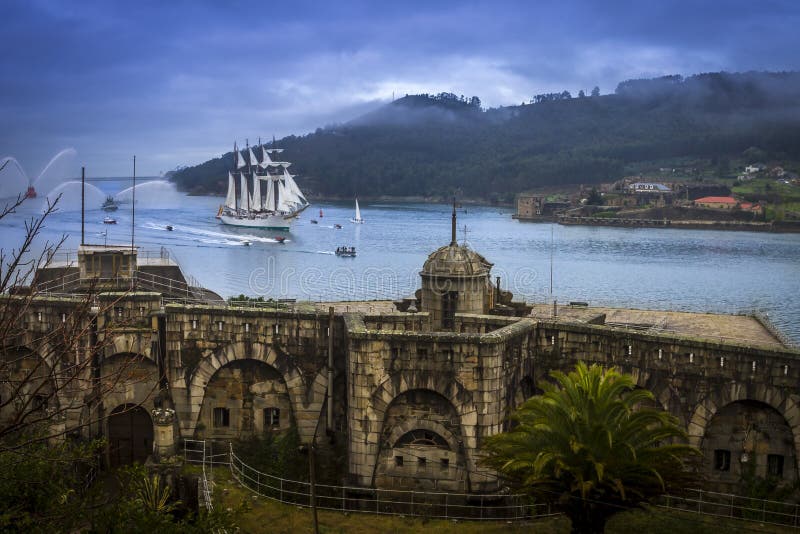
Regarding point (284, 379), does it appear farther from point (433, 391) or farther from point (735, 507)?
point (735, 507)

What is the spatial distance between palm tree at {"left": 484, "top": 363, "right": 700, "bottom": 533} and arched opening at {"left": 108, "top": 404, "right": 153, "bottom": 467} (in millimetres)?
16118

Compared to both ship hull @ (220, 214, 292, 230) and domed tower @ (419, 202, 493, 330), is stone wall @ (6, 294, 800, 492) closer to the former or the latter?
domed tower @ (419, 202, 493, 330)

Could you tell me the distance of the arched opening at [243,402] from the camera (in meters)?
32.5

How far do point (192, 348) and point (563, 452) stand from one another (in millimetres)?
15450

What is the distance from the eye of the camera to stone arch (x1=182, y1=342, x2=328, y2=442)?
32031mm

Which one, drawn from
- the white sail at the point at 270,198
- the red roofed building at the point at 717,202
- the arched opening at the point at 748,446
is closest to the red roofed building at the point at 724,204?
the red roofed building at the point at 717,202

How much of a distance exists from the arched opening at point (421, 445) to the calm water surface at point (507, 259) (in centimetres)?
3348

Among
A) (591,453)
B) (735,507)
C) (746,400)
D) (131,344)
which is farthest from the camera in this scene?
(131,344)

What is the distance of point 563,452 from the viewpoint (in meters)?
22.8

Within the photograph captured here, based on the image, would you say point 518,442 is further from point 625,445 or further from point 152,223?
point 152,223

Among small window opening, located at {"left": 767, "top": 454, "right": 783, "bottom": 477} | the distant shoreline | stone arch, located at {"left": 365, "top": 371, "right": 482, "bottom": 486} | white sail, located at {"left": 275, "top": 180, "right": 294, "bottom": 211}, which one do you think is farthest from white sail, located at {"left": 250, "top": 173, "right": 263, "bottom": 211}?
small window opening, located at {"left": 767, "top": 454, "right": 783, "bottom": 477}

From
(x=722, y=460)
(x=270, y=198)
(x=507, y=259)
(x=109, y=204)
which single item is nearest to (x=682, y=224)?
(x=507, y=259)

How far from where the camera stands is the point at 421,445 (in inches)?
1117

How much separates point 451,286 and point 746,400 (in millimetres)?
12043
